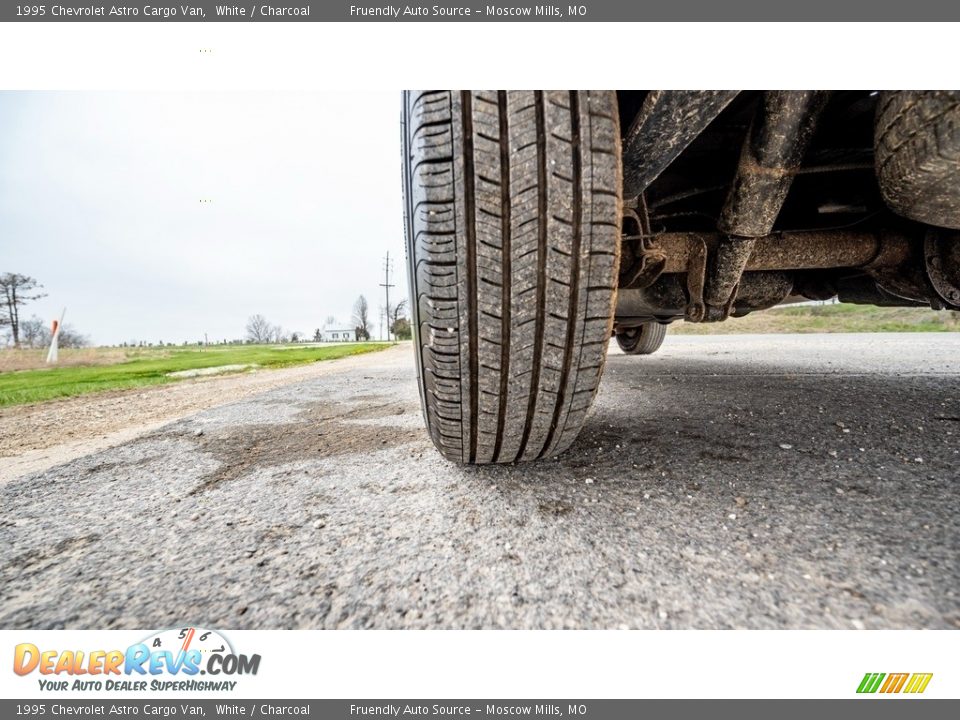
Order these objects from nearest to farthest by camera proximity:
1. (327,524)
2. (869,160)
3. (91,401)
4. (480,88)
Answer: (480,88) < (327,524) < (869,160) < (91,401)

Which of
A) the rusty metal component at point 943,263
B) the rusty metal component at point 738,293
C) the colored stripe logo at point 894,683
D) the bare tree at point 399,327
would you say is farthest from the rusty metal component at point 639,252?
the bare tree at point 399,327

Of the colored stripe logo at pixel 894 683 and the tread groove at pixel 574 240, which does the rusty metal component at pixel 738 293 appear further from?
the colored stripe logo at pixel 894 683

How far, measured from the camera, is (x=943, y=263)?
113 cm

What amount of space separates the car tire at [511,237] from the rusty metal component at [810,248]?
0.58 meters

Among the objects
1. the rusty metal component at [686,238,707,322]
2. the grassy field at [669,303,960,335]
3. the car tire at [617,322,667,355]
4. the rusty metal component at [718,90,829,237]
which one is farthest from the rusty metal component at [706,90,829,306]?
the grassy field at [669,303,960,335]

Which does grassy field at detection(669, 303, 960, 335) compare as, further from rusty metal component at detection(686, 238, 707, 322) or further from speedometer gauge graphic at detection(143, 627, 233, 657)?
speedometer gauge graphic at detection(143, 627, 233, 657)

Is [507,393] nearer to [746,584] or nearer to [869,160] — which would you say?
[746,584]

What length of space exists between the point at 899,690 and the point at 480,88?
1.07m

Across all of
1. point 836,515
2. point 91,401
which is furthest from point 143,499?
point 91,401

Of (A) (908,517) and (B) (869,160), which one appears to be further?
(B) (869,160)

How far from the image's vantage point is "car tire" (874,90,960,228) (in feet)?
2.11

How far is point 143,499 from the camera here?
3.18ft

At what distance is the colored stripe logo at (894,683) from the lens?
1.59 feet

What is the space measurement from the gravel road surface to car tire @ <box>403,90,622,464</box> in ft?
0.94
